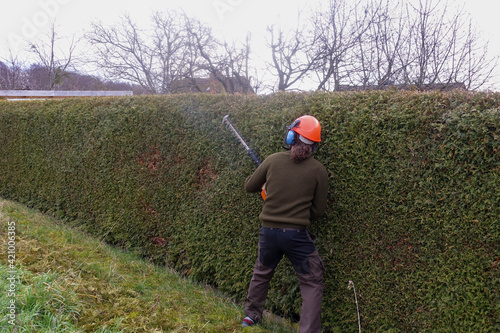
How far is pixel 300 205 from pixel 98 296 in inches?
83.6

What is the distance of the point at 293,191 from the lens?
381 centimetres

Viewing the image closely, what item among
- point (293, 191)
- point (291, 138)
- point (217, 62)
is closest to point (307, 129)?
point (291, 138)

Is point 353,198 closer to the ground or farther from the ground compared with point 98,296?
farther from the ground

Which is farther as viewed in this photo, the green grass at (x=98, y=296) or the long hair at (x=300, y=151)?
the long hair at (x=300, y=151)

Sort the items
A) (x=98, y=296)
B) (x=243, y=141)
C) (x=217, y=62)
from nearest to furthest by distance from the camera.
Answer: (x=98, y=296) < (x=243, y=141) < (x=217, y=62)

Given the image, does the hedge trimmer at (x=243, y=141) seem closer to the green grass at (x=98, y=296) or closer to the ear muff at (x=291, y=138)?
the ear muff at (x=291, y=138)

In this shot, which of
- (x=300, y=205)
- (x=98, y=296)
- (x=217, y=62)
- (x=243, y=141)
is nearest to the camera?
(x=98, y=296)

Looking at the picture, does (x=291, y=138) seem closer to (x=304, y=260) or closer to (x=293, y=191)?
(x=293, y=191)

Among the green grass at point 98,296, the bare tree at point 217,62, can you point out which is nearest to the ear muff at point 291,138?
the green grass at point 98,296

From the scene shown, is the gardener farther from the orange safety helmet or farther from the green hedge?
the green hedge

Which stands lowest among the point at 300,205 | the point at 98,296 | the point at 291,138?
the point at 98,296

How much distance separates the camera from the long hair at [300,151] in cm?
381

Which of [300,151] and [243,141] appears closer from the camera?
[300,151]

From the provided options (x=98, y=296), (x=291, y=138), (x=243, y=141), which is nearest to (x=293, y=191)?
(x=291, y=138)
